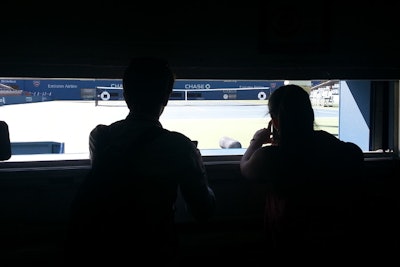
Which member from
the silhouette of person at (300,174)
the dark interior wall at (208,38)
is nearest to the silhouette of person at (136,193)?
the silhouette of person at (300,174)

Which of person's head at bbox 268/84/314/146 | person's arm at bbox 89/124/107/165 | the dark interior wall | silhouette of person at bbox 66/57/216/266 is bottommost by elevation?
silhouette of person at bbox 66/57/216/266

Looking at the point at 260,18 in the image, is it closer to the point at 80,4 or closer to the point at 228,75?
the point at 228,75

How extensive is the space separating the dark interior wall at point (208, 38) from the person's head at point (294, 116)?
0.80 m

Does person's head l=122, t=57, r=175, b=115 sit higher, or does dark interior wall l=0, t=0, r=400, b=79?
dark interior wall l=0, t=0, r=400, b=79

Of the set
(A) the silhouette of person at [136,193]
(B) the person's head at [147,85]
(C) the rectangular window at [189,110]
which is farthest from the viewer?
(C) the rectangular window at [189,110]

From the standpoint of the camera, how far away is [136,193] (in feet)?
3.98

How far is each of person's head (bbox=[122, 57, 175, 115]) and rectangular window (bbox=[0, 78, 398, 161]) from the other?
1.08m

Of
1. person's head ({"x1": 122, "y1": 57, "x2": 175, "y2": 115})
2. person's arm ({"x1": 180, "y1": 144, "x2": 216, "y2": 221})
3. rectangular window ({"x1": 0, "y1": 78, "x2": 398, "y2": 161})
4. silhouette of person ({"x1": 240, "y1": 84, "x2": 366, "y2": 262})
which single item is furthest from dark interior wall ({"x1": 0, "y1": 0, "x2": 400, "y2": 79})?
person's arm ({"x1": 180, "y1": 144, "x2": 216, "y2": 221})

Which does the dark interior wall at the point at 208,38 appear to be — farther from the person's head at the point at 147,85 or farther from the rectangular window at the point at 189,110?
the person's head at the point at 147,85

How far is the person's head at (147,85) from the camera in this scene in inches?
51.6

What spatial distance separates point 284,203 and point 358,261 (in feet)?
3.21

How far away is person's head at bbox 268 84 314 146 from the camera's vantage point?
161cm

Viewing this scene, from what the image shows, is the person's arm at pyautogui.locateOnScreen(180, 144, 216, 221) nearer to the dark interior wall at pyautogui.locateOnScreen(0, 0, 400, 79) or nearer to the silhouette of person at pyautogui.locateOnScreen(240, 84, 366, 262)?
the silhouette of person at pyautogui.locateOnScreen(240, 84, 366, 262)

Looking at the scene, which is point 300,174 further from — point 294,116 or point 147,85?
point 147,85
